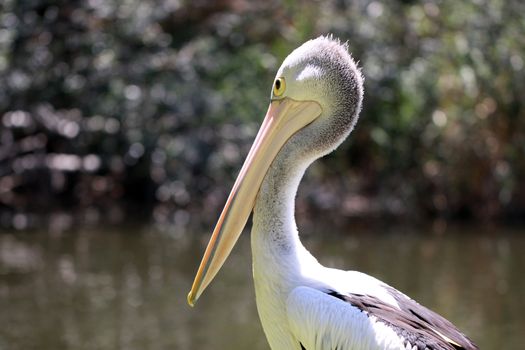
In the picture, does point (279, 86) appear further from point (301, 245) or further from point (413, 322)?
point (413, 322)

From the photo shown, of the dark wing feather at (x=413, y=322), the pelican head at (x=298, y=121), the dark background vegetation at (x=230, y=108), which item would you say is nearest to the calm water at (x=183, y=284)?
the dark background vegetation at (x=230, y=108)

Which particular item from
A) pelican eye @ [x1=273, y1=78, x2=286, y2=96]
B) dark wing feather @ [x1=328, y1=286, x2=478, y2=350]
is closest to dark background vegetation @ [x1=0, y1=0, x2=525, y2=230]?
pelican eye @ [x1=273, y1=78, x2=286, y2=96]

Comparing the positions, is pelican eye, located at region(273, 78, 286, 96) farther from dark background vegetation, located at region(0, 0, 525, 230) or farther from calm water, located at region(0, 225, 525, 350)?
dark background vegetation, located at region(0, 0, 525, 230)

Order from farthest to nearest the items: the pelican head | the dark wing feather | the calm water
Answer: the calm water, the pelican head, the dark wing feather

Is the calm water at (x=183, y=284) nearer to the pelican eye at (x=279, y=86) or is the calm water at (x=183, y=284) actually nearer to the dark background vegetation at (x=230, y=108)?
the dark background vegetation at (x=230, y=108)

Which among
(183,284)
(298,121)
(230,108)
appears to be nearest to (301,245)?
(298,121)

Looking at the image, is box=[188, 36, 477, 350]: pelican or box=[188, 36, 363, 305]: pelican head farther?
box=[188, 36, 363, 305]: pelican head

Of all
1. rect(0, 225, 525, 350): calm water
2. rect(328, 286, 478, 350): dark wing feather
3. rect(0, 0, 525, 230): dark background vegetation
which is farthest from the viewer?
rect(0, 0, 525, 230): dark background vegetation

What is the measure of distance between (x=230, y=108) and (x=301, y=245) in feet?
18.5

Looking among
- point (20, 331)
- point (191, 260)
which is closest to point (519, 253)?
point (191, 260)

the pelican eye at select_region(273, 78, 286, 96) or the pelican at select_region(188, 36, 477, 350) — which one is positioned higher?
the pelican eye at select_region(273, 78, 286, 96)

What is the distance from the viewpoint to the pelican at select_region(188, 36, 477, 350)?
12.3 feet

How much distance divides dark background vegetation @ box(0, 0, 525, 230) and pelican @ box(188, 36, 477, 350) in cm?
537

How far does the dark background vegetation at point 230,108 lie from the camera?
9.73 metres
